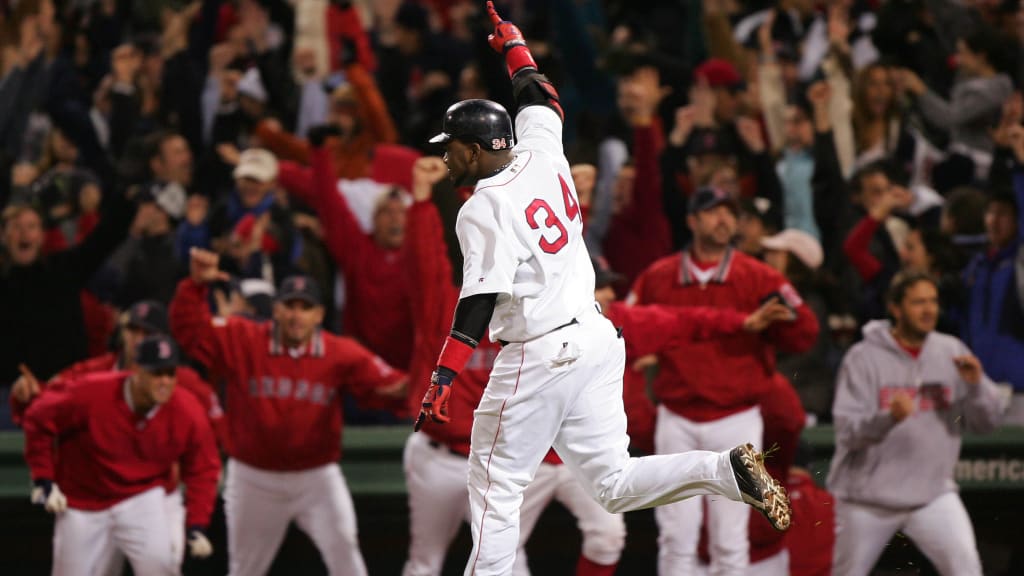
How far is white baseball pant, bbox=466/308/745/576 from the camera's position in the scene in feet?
17.4

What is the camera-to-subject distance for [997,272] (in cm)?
807

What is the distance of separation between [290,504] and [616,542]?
1.72m

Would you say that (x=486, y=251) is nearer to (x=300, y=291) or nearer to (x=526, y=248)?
(x=526, y=248)

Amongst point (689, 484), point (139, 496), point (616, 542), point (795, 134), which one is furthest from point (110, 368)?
point (795, 134)

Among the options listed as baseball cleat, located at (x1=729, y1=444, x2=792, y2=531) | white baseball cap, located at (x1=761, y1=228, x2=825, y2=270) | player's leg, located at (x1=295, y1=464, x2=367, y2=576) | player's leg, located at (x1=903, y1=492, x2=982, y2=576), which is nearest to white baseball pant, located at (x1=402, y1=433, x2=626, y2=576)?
player's leg, located at (x1=295, y1=464, x2=367, y2=576)

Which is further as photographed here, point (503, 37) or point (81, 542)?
point (81, 542)

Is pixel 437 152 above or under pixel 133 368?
above

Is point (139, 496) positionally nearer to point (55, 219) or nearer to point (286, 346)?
point (286, 346)

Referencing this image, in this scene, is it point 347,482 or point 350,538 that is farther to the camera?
point 347,482

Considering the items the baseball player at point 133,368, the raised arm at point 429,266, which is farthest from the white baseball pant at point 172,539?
the raised arm at point 429,266

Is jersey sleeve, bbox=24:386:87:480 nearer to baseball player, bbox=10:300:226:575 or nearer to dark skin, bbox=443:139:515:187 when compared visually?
baseball player, bbox=10:300:226:575

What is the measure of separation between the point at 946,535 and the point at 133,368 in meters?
4.09

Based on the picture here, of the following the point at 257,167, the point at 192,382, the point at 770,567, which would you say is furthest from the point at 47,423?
the point at 770,567

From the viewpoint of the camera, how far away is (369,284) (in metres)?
8.84
